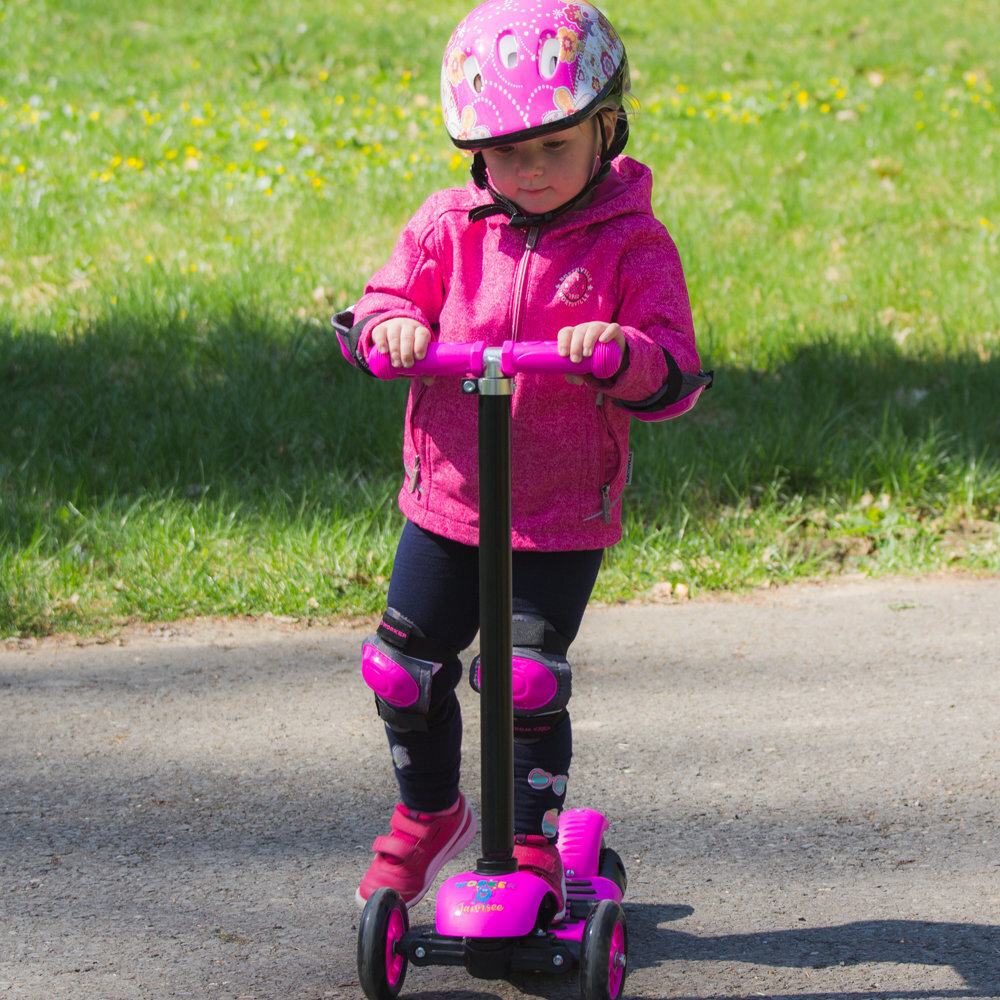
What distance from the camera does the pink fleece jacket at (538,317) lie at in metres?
2.20

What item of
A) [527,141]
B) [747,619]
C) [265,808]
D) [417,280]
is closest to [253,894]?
[265,808]

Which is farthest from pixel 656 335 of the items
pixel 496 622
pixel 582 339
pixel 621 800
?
pixel 621 800

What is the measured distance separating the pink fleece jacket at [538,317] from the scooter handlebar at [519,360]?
0.18 meters

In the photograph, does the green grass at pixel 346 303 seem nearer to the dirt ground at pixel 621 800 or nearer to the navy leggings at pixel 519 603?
the dirt ground at pixel 621 800

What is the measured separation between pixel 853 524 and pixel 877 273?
2.04 m

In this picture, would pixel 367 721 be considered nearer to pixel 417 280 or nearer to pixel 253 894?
pixel 253 894

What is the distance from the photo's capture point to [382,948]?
208 centimetres

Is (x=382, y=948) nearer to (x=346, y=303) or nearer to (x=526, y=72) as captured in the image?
(x=526, y=72)

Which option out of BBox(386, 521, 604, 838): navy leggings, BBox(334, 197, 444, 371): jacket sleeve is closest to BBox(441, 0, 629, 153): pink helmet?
BBox(334, 197, 444, 371): jacket sleeve

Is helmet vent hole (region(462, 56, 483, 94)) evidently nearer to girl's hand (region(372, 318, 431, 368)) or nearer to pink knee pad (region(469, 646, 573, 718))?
girl's hand (region(372, 318, 431, 368))

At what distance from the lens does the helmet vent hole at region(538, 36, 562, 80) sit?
200cm

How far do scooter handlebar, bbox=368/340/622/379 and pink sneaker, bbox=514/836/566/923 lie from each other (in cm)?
86

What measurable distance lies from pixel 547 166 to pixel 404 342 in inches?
15.9

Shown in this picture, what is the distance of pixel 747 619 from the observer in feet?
13.4
